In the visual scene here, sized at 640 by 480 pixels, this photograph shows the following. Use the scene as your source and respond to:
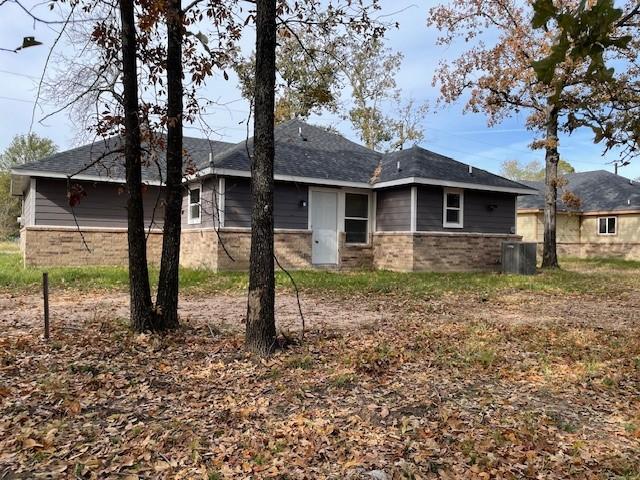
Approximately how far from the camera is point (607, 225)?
25.8 meters

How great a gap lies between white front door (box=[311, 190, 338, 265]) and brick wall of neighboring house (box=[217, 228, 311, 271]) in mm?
413

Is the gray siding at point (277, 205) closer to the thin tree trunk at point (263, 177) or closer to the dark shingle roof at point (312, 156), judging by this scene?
the dark shingle roof at point (312, 156)

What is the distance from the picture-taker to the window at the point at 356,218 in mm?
15992

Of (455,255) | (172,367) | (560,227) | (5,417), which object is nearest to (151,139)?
(172,367)

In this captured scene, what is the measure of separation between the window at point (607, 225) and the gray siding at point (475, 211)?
11767 mm

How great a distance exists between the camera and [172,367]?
4883 millimetres

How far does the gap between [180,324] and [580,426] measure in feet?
16.0

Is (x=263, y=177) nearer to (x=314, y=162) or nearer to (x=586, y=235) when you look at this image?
(x=314, y=162)

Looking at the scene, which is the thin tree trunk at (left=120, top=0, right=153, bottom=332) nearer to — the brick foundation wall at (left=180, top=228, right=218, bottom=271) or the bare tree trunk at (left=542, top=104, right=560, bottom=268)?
the brick foundation wall at (left=180, top=228, right=218, bottom=271)

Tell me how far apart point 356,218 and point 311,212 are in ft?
6.04

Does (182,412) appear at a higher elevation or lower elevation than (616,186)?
lower

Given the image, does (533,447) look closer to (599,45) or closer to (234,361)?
(599,45)

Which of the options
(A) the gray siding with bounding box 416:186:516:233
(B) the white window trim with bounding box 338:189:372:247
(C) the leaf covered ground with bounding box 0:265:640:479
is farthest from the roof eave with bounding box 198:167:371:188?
(C) the leaf covered ground with bounding box 0:265:640:479

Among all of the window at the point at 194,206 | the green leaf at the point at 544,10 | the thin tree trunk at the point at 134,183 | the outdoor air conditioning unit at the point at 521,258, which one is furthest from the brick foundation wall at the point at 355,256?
the green leaf at the point at 544,10
